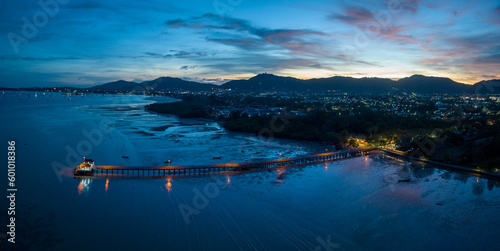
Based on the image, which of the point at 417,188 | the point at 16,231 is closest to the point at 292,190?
the point at 417,188

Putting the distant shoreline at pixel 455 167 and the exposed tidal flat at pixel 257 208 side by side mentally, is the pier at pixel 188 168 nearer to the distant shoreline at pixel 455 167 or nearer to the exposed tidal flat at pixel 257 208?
the exposed tidal flat at pixel 257 208

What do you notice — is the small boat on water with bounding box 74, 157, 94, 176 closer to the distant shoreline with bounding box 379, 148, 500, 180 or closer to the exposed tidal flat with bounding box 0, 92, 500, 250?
the exposed tidal flat with bounding box 0, 92, 500, 250

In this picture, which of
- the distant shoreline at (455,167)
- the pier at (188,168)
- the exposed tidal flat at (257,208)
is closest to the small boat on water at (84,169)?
the pier at (188,168)

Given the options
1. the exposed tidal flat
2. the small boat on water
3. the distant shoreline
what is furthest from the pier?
the distant shoreline

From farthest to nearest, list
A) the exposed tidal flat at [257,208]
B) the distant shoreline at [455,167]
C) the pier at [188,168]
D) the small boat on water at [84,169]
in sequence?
the distant shoreline at [455,167], the pier at [188,168], the small boat on water at [84,169], the exposed tidal flat at [257,208]

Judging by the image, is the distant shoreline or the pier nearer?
the pier

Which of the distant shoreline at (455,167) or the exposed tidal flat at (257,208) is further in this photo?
the distant shoreline at (455,167)

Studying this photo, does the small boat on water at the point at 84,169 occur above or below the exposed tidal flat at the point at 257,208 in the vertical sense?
above

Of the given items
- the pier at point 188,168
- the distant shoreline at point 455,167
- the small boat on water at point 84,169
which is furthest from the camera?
the distant shoreline at point 455,167
